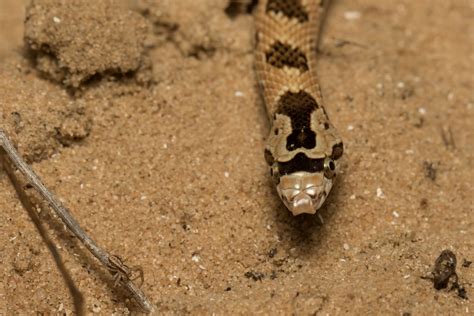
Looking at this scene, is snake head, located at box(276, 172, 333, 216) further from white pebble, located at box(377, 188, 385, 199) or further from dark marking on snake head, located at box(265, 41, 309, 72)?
dark marking on snake head, located at box(265, 41, 309, 72)

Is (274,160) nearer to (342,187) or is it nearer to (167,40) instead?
(342,187)

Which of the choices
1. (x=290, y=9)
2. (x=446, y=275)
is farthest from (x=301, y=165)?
(x=290, y=9)

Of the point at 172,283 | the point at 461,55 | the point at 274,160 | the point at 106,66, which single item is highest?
the point at 106,66

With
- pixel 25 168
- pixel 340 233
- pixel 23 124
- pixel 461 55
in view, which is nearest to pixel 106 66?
pixel 23 124

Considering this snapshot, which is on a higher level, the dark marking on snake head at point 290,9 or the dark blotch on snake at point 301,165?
the dark marking on snake head at point 290,9

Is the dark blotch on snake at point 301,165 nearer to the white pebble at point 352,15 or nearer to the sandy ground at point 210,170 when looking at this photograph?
the sandy ground at point 210,170

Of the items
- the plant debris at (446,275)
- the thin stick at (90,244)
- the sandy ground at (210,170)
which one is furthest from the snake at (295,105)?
the thin stick at (90,244)

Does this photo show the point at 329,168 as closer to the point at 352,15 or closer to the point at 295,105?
the point at 295,105
